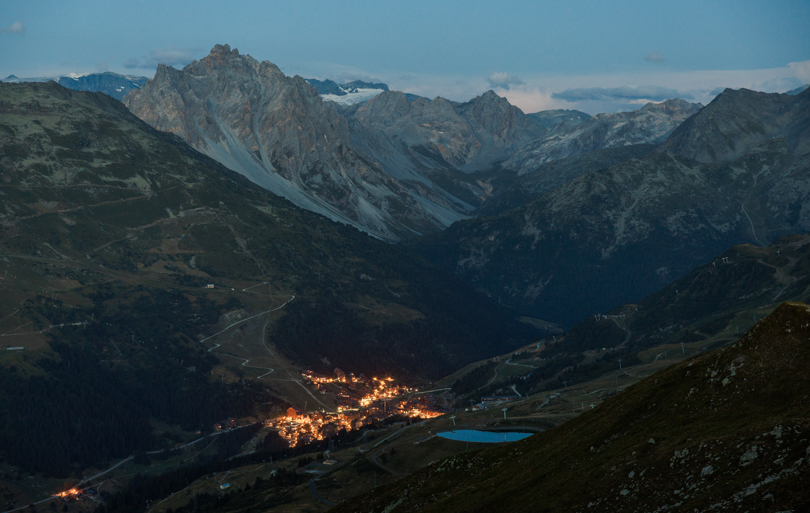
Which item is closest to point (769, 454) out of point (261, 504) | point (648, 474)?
point (648, 474)

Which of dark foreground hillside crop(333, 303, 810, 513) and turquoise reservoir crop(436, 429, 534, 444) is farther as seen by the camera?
turquoise reservoir crop(436, 429, 534, 444)

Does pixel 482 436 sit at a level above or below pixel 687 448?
below

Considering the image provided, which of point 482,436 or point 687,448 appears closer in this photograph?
point 687,448

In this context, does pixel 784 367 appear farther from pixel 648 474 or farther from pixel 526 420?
pixel 526 420

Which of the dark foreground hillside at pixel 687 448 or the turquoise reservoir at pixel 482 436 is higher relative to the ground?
the dark foreground hillside at pixel 687 448
